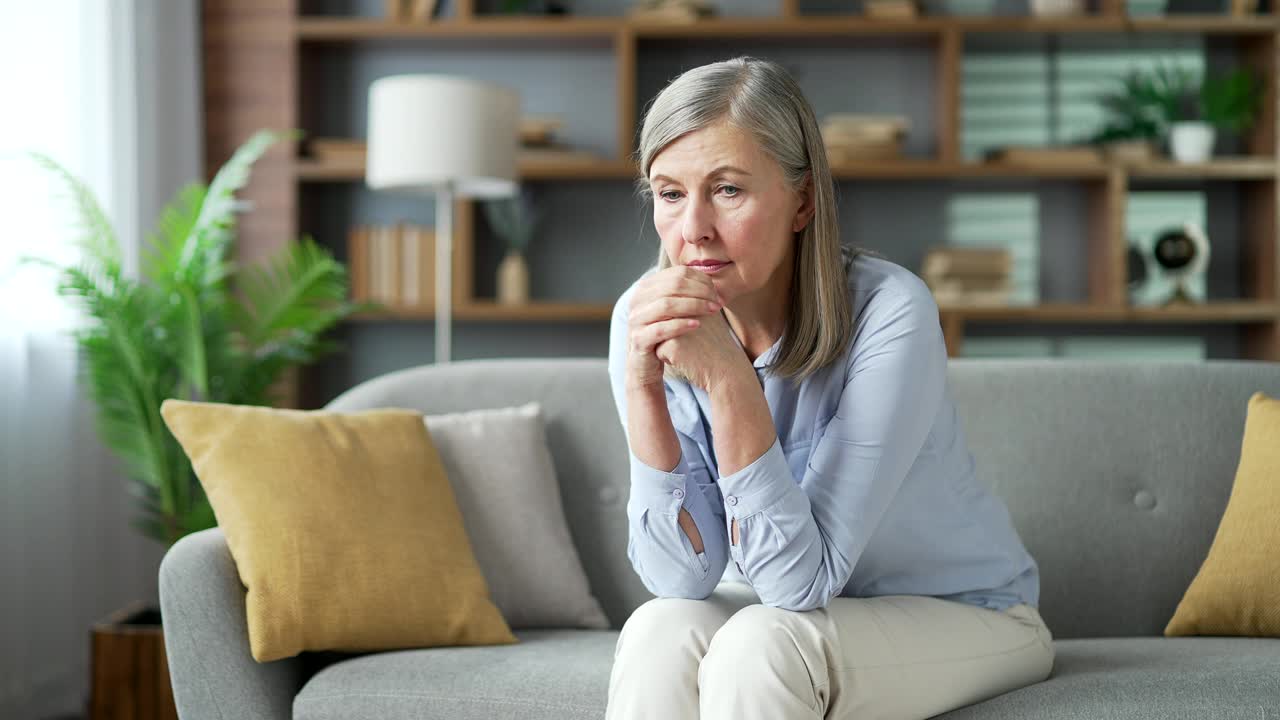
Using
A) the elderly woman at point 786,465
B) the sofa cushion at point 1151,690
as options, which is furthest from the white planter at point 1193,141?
the elderly woman at point 786,465

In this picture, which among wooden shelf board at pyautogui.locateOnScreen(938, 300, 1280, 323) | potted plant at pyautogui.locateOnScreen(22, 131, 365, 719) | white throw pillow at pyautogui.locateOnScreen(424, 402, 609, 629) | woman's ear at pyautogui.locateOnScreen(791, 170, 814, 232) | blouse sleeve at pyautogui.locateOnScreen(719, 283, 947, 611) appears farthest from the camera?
wooden shelf board at pyautogui.locateOnScreen(938, 300, 1280, 323)

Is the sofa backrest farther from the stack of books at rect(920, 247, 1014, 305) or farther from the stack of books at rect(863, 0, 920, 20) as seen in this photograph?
the stack of books at rect(863, 0, 920, 20)

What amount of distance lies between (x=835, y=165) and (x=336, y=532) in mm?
2473

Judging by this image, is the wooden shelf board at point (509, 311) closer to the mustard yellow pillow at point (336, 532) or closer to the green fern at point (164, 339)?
the green fern at point (164, 339)

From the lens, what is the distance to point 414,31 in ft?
13.2

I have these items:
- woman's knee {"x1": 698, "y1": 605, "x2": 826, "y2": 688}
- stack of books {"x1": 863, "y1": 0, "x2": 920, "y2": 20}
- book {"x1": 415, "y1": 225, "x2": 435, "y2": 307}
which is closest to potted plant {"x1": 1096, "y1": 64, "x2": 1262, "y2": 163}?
stack of books {"x1": 863, "y1": 0, "x2": 920, "y2": 20}

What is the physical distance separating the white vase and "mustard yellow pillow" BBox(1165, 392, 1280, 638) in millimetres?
2512

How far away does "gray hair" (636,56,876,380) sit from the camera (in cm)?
144

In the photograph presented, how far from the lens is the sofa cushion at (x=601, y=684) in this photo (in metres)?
1.54

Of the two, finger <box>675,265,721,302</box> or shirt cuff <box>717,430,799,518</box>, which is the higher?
finger <box>675,265,721,302</box>

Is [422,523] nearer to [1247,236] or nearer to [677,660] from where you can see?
[677,660]

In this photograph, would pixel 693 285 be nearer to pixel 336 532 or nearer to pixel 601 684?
pixel 601 684

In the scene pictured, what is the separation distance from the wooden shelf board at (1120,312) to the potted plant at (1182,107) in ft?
1.61

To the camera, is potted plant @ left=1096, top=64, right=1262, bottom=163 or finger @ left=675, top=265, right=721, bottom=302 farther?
potted plant @ left=1096, top=64, right=1262, bottom=163
